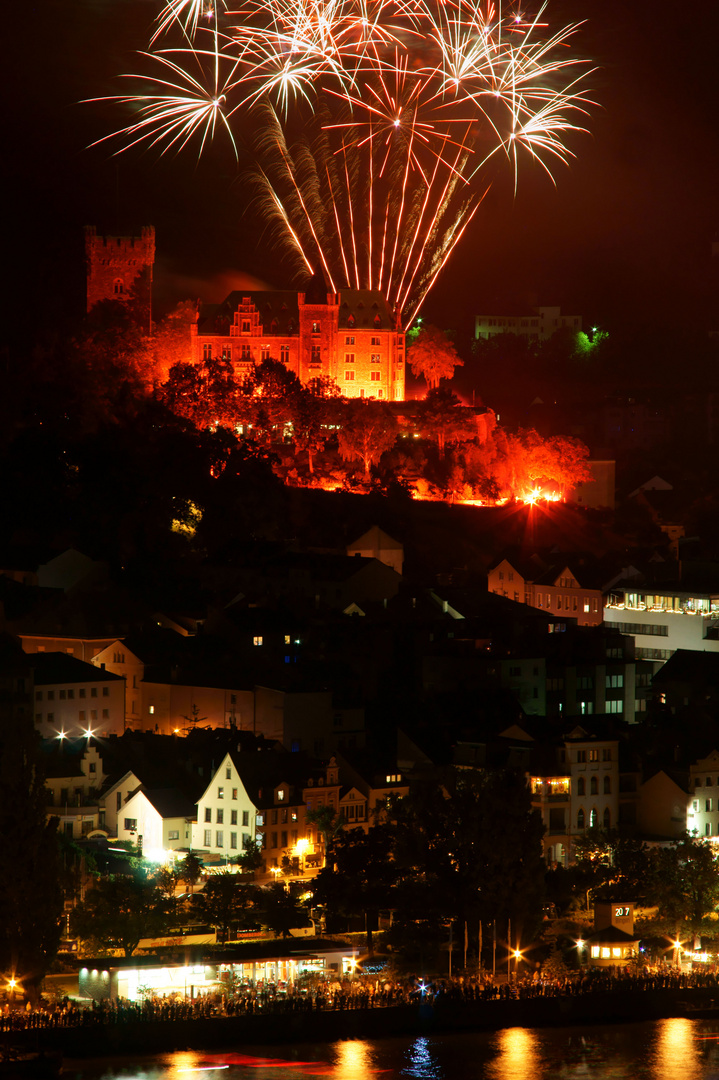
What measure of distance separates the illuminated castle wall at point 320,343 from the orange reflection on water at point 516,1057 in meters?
42.2

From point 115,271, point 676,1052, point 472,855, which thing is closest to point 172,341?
point 115,271

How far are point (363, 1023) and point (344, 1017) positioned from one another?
43 centimetres

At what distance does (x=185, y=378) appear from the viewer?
7131 cm

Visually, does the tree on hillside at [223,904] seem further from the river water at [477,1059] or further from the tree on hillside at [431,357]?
the tree on hillside at [431,357]

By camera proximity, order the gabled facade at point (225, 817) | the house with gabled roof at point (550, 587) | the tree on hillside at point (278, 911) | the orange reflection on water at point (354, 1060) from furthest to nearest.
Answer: the house with gabled roof at point (550, 587) → the gabled facade at point (225, 817) → the tree on hillside at point (278, 911) → the orange reflection on water at point (354, 1060)

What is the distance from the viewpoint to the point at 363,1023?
37.0m

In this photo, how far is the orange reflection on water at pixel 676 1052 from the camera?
120 feet

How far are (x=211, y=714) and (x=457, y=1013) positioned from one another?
1490 cm

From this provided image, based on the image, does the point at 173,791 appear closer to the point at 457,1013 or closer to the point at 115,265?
the point at 457,1013

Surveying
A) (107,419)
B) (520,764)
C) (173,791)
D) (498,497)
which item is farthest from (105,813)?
(498,497)

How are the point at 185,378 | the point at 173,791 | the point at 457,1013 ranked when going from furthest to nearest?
the point at 185,378
the point at 173,791
the point at 457,1013

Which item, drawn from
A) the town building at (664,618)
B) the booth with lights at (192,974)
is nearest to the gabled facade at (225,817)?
the booth with lights at (192,974)

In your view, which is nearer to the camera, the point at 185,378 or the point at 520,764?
the point at 520,764

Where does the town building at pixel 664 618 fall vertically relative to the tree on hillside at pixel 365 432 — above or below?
below
